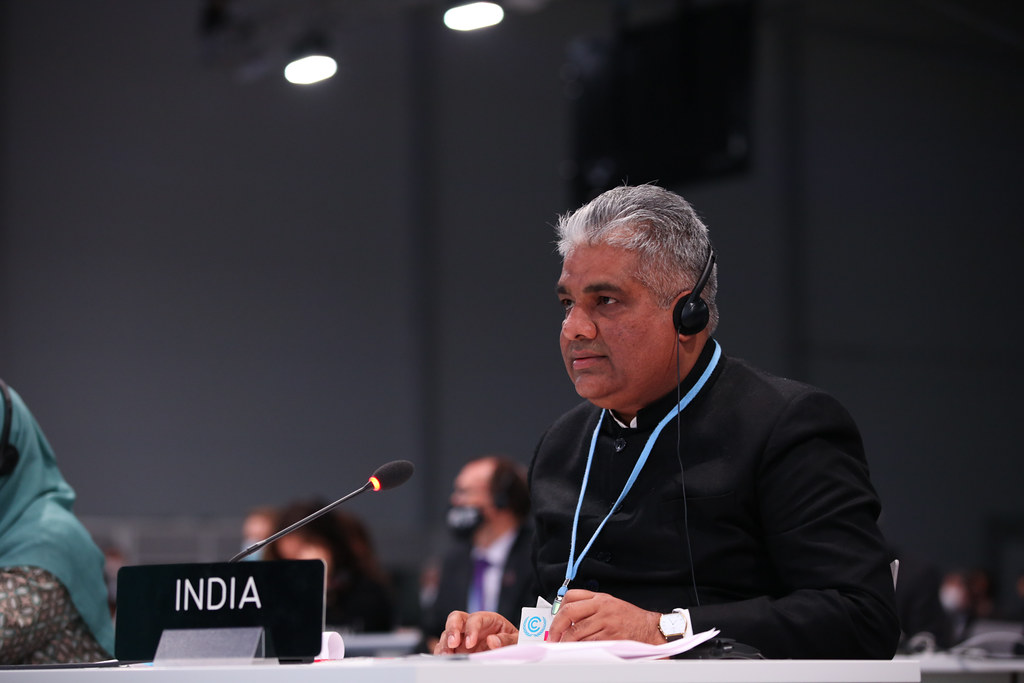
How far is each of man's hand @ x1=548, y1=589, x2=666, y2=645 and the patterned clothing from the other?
42.2 inches

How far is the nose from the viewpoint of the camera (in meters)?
1.68

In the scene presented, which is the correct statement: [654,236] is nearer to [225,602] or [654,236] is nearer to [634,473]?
[634,473]

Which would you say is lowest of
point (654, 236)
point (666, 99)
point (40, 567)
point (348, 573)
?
point (348, 573)

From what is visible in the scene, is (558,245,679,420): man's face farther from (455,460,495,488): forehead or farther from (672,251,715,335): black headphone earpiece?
(455,460,495,488): forehead

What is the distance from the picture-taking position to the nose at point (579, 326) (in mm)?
1681

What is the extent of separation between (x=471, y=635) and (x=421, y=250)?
7.70 meters

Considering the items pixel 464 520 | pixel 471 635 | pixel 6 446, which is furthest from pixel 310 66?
pixel 471 635

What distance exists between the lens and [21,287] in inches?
301

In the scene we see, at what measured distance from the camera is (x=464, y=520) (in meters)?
4.50

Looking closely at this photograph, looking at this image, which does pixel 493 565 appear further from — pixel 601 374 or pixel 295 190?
pixel 295 190

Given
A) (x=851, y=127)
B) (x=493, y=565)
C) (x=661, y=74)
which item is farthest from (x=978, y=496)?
(x=493, y=565)

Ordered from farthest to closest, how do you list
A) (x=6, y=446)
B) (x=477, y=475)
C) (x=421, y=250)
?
(x=421, y=250)
(x=477, y=475)
(x=6, y=446)

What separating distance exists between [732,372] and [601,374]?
21 cm

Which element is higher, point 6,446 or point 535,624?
point 6,446
